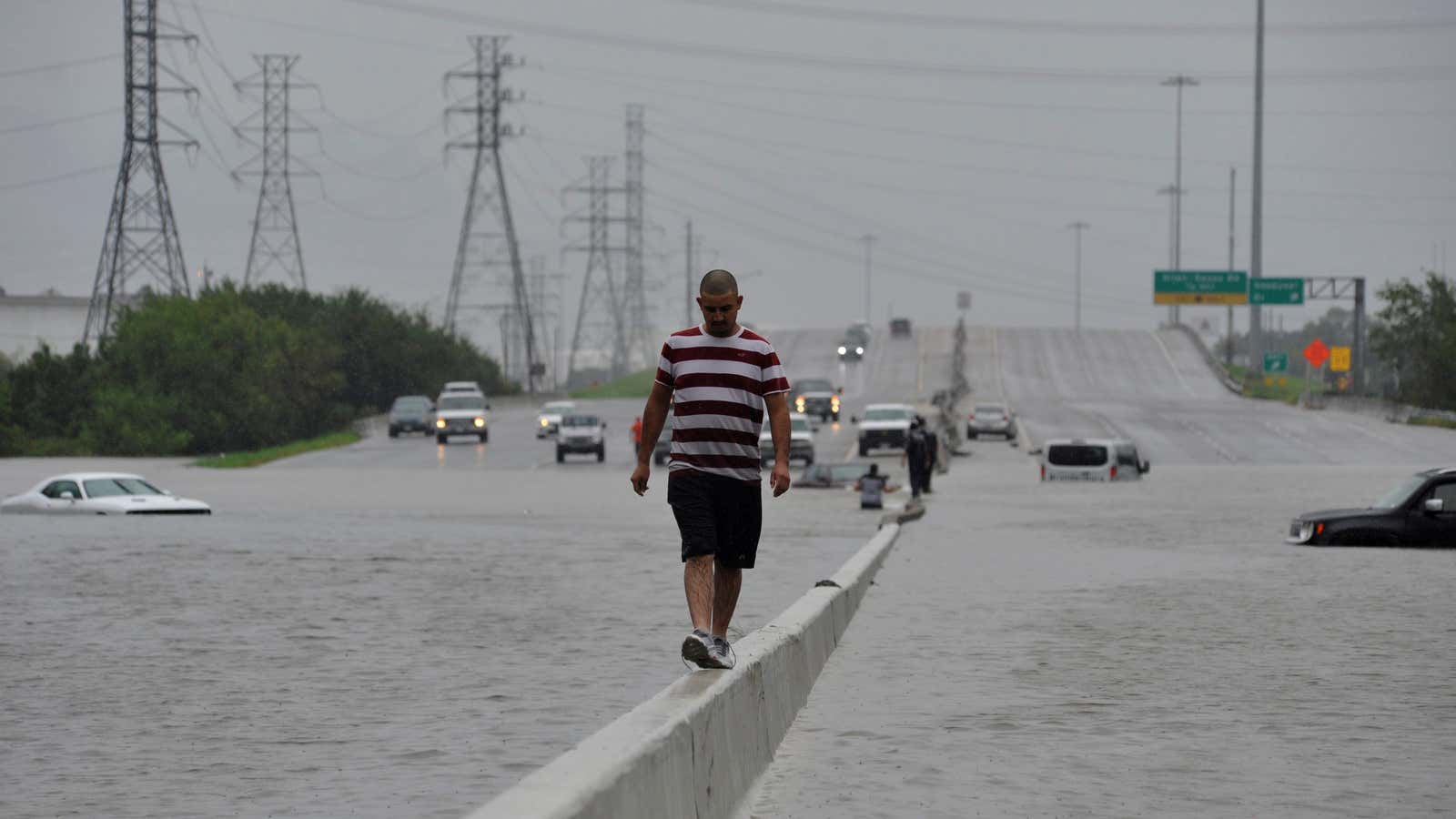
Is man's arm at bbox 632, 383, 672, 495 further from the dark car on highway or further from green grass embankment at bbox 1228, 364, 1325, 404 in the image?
green grass embankment at bbox 1228, 364, 1325, 404

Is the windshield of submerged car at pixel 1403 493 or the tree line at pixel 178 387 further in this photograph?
the tree line at pixel 178 387

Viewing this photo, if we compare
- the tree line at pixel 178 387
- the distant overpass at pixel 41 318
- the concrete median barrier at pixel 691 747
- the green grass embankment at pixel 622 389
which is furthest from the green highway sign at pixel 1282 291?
the concrete median barrier at pixel 691 747

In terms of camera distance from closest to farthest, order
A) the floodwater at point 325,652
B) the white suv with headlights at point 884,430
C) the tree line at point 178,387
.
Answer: the floodwater at point 325,652 < the white suv with headlights at point 884,430 < the tree line at point 178,387

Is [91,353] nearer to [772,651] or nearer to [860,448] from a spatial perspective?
[860,448]

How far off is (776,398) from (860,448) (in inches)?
2354

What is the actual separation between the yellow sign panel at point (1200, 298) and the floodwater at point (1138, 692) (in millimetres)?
88179

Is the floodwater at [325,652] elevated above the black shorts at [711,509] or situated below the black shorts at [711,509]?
below

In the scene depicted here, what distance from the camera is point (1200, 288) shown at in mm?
112500

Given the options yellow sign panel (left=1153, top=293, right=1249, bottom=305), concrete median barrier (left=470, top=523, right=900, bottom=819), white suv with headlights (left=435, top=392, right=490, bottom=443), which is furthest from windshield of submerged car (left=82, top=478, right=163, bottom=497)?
yellow sign panel (left=1153, top=293, right=1249, bottom=305)

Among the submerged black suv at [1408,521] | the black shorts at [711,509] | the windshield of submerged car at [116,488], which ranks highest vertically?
the black shorts at [711,509]

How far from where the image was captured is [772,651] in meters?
10.4

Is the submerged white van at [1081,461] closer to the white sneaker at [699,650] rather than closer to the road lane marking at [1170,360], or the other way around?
the white sneaker at [699,650]

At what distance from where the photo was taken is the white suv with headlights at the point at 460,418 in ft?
255

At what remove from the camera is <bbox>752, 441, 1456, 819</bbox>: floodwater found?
8.69m
